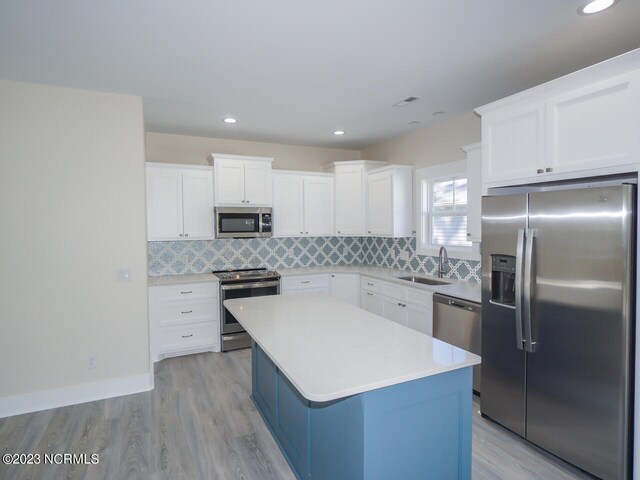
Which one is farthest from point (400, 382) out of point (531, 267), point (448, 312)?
point (448, 312)

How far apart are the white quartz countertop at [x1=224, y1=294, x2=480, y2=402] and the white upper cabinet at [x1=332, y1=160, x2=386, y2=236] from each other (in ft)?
8.51

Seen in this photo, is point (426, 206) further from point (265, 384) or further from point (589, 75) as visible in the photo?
point (265, 384)

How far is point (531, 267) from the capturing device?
2363 mm

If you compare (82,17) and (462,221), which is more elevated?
(82,17)

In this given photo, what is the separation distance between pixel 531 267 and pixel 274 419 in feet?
6.66

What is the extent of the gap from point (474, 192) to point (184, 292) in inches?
129

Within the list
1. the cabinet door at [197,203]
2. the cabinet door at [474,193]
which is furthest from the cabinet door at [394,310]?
the cabinet door at [197,203]

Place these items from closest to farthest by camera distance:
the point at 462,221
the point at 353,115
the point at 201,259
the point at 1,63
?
1. the point at 1,63
2. the point at 353,115
3. the point at 462,221
4. the point at 201,259

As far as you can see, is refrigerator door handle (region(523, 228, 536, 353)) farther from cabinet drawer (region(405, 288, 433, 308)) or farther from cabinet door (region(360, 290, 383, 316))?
cabinet door (region(360, 290, 383, 316))

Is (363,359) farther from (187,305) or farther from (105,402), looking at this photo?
(187,305)

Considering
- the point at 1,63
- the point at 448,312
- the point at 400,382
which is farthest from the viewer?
the point at 448,312

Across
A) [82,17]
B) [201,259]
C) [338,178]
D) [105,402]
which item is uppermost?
[82,17]

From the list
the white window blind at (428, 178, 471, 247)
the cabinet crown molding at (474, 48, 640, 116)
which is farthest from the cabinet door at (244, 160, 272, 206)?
the cabinet crown molding at (474, 48, 640, 116)

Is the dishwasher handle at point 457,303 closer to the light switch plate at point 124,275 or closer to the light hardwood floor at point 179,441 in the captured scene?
the light hardwood floor at point 179,441
